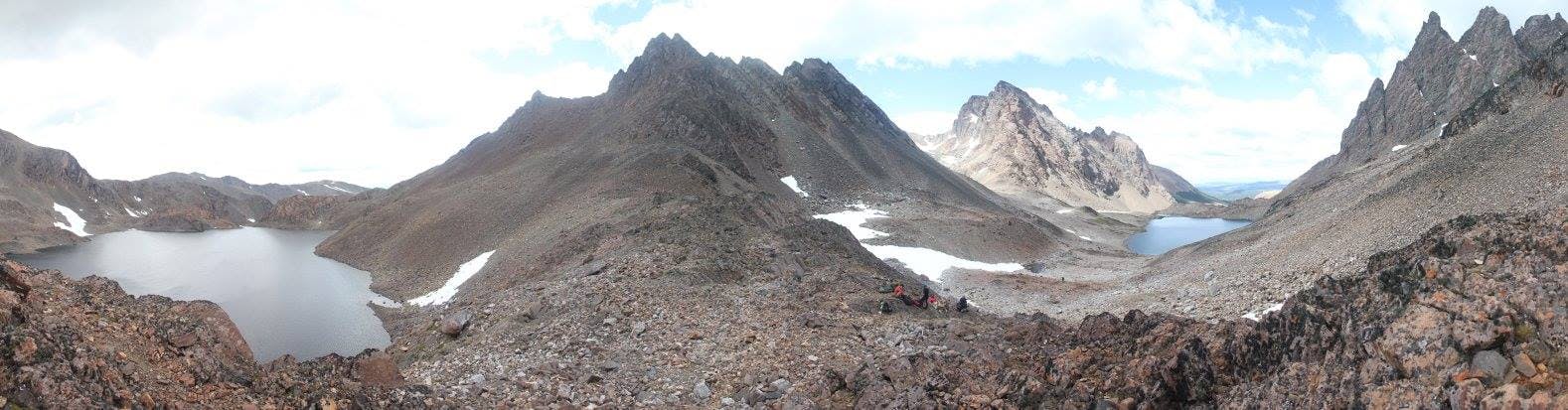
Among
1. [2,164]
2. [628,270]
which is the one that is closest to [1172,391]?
[628,270]

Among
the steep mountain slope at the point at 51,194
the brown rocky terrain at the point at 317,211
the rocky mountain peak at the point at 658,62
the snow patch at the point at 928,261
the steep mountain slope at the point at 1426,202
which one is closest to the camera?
the steep mountain slope at the point at 1426,202

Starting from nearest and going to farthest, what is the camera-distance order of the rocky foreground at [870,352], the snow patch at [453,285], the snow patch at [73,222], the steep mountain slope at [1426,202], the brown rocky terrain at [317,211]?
1. the rocky foreground at [870,352]
2. the steep mountain slope at [1426,202]
3. the snow patch at [453,285]
4. the brown rocky terrain at [317,211]
5. the snow patch at [73,222]

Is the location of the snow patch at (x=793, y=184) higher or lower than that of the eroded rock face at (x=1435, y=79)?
lower

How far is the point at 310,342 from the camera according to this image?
105 ft

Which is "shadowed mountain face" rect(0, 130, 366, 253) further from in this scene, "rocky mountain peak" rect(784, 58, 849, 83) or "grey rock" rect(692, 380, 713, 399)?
"grey rock" rect(692, 380, 713, 399)

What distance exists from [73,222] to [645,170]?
4498 inches

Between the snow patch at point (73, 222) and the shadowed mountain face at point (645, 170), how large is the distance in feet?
167

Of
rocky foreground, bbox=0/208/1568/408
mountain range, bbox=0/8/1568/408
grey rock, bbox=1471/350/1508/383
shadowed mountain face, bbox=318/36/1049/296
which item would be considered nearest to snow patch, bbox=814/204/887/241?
mountain range, bbox=0/8/1568/408

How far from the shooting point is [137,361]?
1027 centimetres

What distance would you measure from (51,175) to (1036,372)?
172138mm

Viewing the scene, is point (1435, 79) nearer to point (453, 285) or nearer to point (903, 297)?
point (903, 297)

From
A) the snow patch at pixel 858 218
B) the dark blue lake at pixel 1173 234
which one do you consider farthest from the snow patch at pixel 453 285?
the dark blue lake at pixel 1173 234

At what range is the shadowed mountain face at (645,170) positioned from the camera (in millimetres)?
45906

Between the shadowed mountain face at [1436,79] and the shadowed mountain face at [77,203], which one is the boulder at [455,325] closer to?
the shadowed mountain face at [77,203]
